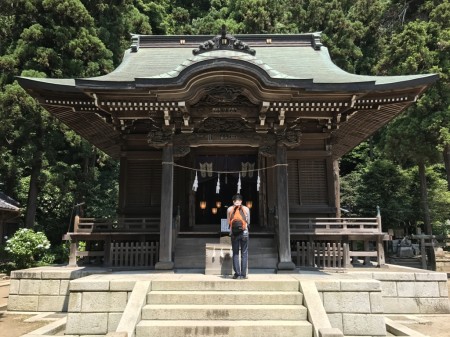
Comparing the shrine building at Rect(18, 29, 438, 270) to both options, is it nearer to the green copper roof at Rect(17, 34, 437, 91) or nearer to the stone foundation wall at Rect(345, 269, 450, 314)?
the green copper roof at Rect(17, 34, 437, 91)

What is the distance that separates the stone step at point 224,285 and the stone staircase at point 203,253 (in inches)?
99.2

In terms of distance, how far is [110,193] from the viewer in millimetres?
22609

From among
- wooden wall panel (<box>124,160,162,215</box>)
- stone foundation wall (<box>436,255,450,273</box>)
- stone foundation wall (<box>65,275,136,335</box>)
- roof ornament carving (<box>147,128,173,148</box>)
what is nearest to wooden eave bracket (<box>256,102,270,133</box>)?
roof ornament carving (<box>147,128,173,148</box>)

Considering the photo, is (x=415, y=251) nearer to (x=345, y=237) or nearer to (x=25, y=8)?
(x=345, y=237)

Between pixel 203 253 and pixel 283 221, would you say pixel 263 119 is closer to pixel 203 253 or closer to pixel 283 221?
pixel 283 221

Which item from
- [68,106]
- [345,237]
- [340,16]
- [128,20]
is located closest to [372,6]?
[340,16]

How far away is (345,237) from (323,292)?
3941 millimetres

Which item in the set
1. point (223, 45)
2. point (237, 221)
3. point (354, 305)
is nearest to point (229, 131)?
point (223, 45)

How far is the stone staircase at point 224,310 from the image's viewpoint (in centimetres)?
563

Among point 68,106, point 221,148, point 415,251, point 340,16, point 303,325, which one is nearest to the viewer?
point 303,325

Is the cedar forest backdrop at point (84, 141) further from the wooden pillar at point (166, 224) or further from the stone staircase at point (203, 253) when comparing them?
the wooden pillar at point (166, 224)

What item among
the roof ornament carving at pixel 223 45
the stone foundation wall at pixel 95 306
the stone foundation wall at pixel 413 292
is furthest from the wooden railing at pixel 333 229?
the stone foundation wall at pixel 95 306

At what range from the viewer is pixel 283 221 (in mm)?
8836

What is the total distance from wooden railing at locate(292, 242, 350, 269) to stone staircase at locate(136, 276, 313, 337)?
3.33 m
